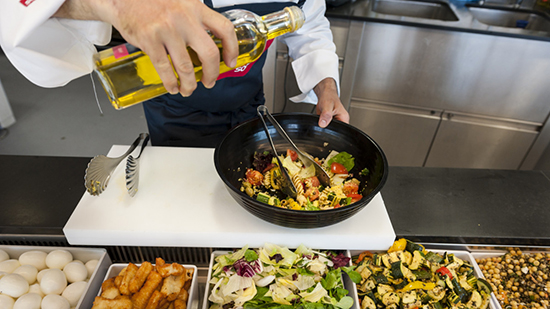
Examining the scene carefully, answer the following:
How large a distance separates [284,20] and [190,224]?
52 centimetres

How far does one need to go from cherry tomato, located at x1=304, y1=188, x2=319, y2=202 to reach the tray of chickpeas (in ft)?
1.71

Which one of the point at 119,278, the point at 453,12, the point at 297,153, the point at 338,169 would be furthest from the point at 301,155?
the point at 453,12

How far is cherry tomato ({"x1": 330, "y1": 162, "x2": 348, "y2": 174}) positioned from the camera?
98cm

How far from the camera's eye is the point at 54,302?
80 cm

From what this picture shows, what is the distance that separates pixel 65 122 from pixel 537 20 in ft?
13.4

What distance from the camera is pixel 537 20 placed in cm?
253

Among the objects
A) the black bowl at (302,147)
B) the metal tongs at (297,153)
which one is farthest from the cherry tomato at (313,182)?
the black bowl at (302,147)

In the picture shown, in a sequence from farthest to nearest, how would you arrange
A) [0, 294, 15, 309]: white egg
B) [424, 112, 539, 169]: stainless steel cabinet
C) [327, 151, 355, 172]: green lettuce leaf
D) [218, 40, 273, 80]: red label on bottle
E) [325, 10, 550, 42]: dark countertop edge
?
[424, 112, 539, 169]: stainless steel cabinet
[325, 10, 550, 42]: dark countertop edge
[218, 40, 273, 80]: red label on bottle
[327, 151, 355, 172]: green lettuce leaf
[0, 294, 15, 309]: white egg

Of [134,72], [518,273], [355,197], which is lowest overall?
[518,273]

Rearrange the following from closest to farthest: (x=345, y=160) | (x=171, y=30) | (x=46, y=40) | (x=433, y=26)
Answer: (x=171, y=30) < (x=46, y=40) < (x=345, y=160) < (x=433, y=26)

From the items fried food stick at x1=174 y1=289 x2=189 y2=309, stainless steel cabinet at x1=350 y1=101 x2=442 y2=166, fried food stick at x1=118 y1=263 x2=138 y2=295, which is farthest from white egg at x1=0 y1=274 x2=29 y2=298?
stainless steel cabinet at x1=350 y1=101 x2=442 y2=166

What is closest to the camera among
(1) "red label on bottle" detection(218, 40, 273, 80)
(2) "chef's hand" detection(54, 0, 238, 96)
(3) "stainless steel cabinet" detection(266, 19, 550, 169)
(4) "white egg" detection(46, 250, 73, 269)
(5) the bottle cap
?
(2) "chef's hand" detection(54, 0, 238, 96)

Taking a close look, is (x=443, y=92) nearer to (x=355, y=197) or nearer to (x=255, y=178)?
(x=355, y=197)

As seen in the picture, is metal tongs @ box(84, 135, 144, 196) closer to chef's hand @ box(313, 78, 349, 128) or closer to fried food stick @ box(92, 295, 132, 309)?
fried food stick @ box(92, 295, 132, 309)
